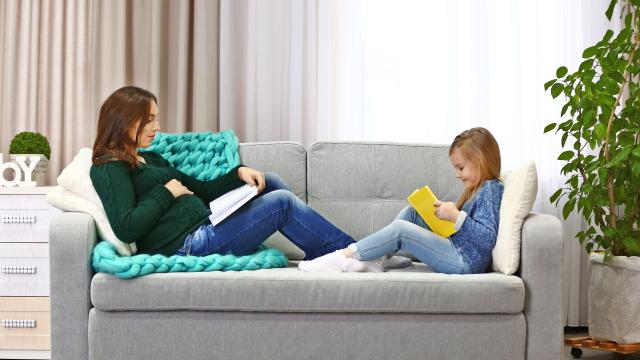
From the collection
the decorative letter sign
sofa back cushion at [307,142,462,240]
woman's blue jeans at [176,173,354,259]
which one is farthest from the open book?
the decorative letter sign

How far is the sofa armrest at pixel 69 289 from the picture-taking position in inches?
84.5

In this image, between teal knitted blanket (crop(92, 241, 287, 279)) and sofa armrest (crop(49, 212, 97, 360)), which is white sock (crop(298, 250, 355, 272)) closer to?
teal knitted blanket (crop(92, 241, 287, 279))

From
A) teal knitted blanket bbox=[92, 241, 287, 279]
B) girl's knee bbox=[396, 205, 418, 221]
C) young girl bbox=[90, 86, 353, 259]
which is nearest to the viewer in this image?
teal knitted blanket bbox=[92, 241, 287, 279]

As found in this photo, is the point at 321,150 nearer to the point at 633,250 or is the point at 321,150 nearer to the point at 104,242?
the point at 104,242

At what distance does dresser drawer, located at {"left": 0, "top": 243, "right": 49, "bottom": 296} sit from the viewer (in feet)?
9.14

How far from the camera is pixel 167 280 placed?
7.04ft

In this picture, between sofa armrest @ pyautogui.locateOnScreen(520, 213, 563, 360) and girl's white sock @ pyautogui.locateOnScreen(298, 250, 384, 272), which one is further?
girl's white sock @ pyautogui.locateOnScreen(298, 250, 384, 272)

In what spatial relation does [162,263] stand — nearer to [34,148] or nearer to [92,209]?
[92,209]

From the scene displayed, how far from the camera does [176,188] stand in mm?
2410

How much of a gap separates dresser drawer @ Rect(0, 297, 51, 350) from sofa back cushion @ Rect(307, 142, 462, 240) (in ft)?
3.96

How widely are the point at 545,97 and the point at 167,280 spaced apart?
2.22 m

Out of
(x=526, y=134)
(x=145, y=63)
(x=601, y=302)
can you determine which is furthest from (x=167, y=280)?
(x=526, y=134)

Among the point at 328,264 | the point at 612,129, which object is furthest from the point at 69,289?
the point at 612,129

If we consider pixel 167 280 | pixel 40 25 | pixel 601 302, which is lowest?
pixel 601 302
